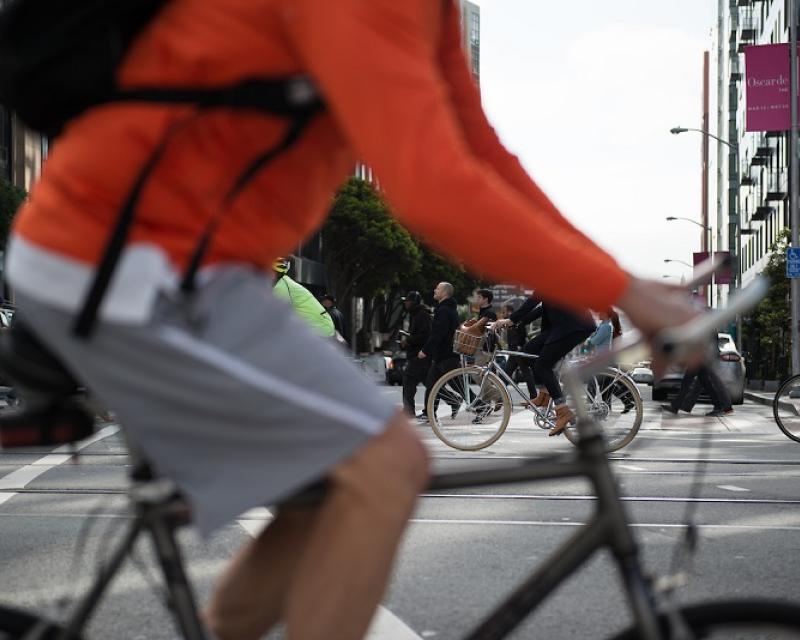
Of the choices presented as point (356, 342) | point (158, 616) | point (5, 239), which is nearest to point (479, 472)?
point (158, 616)

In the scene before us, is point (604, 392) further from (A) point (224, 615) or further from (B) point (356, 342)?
(B) point (356, 342)

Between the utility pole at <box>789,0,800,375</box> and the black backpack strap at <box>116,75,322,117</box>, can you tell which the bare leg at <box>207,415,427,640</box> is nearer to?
the black backpack strap at <box>116,75,322,117</box>

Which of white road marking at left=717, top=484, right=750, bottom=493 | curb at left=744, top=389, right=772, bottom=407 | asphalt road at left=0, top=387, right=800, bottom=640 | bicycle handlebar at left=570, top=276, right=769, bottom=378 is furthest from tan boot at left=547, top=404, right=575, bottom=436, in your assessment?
curb at left=744, top=389, right=772, bottom=407

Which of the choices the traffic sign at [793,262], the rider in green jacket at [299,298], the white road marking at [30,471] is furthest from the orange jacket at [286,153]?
the traffic sign at [793,262]

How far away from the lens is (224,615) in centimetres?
216

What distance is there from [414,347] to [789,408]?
5.69 m

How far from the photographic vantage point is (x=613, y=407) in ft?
39.2

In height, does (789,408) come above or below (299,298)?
below

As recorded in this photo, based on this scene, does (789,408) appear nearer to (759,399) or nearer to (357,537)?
(357,537)

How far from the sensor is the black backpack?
1.83 metres

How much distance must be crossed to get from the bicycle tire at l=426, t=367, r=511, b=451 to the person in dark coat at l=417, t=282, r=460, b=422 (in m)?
2.54

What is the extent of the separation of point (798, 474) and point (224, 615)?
8.29 m

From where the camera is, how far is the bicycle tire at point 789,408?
510 inches

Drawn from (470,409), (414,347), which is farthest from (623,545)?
(414,347)
